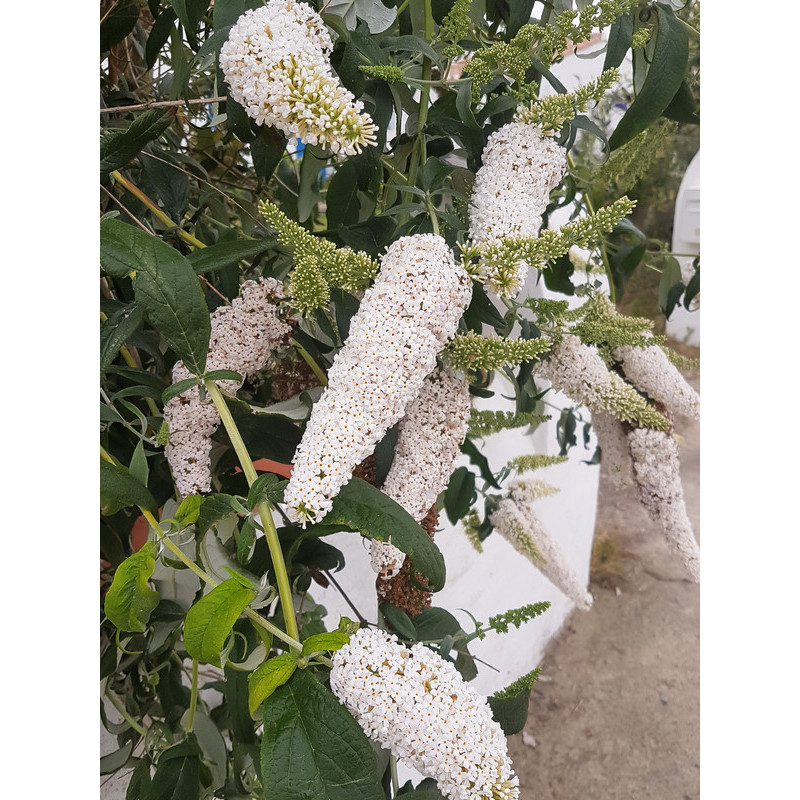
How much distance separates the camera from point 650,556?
1.37 m

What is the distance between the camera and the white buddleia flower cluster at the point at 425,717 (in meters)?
0.30

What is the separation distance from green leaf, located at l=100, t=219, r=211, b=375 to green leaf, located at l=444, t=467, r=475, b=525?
39 centimetres

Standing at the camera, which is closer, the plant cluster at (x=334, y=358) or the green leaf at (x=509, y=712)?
the plant cluster at (x=334, y=358)

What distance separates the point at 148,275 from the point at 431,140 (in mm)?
217

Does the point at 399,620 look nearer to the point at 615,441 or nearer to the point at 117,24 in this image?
the point at 615,441

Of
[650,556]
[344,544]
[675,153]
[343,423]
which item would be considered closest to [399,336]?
[343,423]

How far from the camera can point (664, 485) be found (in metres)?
0.54

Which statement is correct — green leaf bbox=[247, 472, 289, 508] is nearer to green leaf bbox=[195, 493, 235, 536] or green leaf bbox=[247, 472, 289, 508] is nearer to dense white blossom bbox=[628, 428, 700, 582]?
green leaf bbox=[195, 493, 235, 536]

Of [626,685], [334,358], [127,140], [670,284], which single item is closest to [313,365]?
[334,358]

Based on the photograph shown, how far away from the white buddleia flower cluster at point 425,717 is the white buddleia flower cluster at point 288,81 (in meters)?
0.23

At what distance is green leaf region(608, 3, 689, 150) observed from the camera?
0.42m

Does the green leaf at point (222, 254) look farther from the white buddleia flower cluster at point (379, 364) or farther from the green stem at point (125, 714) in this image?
Result: the green stem at point (125, 714)

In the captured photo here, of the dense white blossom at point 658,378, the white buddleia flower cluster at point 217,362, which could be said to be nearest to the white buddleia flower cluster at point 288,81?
the white buddleia flower cluster at point 217,362
